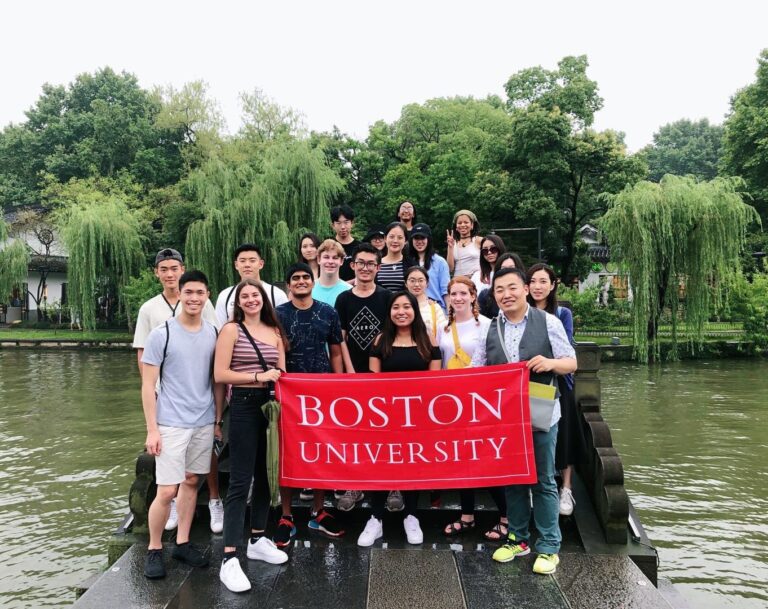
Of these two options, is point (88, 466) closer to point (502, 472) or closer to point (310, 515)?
point (310, 515)

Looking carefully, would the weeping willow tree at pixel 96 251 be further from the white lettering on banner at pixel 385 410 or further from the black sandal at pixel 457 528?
the black sandal at pixel 457 528

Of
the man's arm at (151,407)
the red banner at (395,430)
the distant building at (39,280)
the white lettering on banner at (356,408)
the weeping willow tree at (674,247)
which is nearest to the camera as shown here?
the man's arm at (151,407)

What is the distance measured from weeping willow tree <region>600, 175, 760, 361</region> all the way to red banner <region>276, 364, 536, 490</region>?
16.6 metres

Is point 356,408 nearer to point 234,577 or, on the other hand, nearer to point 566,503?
point 234,577

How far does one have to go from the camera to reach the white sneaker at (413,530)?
163 inches

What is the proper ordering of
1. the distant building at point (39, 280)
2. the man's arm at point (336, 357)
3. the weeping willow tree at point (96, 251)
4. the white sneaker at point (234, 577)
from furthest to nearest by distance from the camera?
the distant building at point (39, 280) < the weeping willow tree at point (96, 251) < the man's arm at point (336, 357) < the white sneaker at point (234, 577)

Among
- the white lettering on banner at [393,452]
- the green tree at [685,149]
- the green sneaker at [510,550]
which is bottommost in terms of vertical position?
the green sneaker at [510,550]

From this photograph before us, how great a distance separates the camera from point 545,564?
3744 millimetres

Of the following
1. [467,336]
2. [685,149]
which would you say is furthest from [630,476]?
[685,149]

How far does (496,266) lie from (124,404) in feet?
37.1

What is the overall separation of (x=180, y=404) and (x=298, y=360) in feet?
2.77

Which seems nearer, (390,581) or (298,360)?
(390,581)

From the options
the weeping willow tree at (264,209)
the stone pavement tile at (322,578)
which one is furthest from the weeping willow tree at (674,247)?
the stone pavement tile at (322,578)

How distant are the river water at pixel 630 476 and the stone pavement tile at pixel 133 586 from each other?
1.71 m
